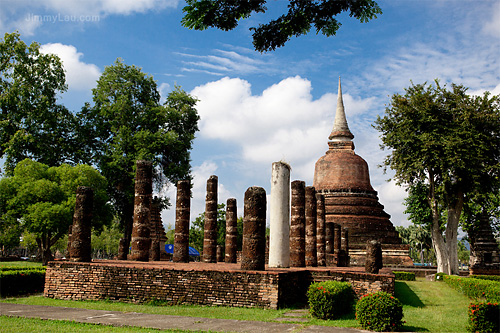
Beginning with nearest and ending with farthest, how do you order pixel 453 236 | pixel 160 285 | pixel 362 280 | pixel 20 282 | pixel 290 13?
pixel 290 13
pixel 160 285
pixel 362 280
pixel 20 282
pixel 453 236

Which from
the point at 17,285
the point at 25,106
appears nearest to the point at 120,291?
the point at 17,285

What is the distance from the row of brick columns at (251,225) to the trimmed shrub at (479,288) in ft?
14.4

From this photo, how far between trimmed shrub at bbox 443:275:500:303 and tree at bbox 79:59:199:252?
781 inches

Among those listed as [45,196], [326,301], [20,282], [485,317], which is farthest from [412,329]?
[45,196]

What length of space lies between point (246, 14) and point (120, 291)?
27.2ft

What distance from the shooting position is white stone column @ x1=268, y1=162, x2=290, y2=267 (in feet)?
47.5

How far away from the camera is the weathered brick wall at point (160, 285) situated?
10.7m

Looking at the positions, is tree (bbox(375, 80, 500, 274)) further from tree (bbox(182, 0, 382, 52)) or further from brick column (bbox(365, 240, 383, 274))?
tree (bbox(182, 0, 382, 52))

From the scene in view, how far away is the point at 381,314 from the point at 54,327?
224 inches

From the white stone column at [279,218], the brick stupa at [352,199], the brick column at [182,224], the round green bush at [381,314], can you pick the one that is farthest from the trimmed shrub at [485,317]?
the brick stupa at [352,199]

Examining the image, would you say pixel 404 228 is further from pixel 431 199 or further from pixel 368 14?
pixel 368 14

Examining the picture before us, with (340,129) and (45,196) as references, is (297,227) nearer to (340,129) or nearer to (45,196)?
(45,196)

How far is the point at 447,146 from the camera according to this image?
23812 mm

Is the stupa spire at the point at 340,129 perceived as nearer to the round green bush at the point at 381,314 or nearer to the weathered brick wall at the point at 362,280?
the weathered brick wall at the point at 362,280
